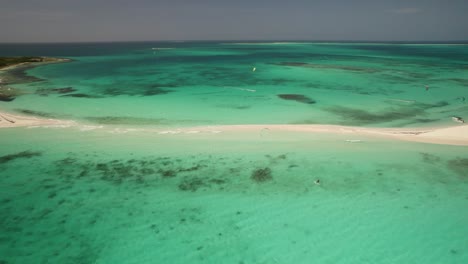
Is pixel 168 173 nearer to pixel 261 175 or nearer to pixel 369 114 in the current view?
pixel 261 175

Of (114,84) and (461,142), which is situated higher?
(114,84)

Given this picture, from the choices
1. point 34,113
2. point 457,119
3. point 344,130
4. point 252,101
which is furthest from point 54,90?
point 457,119

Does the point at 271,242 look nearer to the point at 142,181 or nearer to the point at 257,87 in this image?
the point at 142,181

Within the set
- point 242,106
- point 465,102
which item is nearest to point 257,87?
point 242,106

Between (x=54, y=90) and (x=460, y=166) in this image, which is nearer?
(x=460, y=166)

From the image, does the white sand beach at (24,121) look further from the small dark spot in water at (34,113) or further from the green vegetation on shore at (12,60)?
the green vegetation on shore at (12,60)

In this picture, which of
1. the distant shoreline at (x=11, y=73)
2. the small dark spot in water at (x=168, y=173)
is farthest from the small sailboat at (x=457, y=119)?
the distant shoreline at (x=11, y=73)
